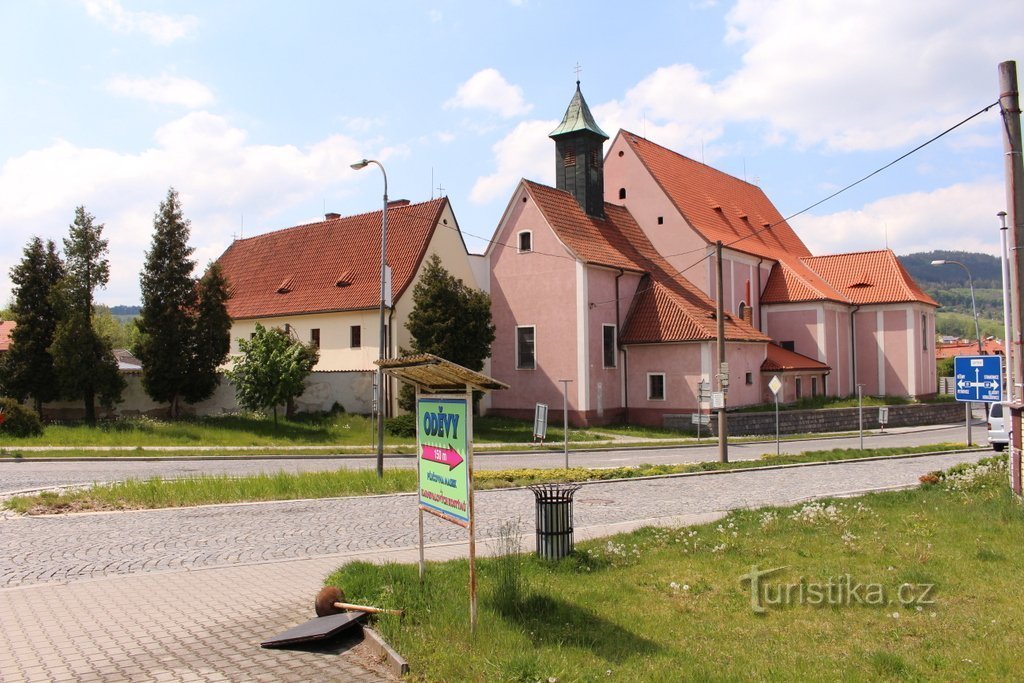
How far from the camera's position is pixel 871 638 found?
651 cm

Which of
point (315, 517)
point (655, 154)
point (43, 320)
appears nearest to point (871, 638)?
point (315, 517)

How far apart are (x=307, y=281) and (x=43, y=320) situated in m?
12.2

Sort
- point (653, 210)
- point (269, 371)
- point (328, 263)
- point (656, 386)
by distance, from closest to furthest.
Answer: point (269, 371)
point (656, 386)
point (328, 263)
point (653, 210)

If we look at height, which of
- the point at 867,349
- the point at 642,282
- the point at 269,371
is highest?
the point at 642,282

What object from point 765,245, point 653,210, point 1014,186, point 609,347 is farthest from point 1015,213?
point 765,245

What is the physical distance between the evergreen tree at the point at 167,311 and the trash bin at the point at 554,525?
28.9 meters

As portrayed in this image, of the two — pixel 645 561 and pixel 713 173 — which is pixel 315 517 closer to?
pixel 645 561

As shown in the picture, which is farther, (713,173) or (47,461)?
(713,173)

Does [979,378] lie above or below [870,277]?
below

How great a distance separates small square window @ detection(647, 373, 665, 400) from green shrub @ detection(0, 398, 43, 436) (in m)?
26.0

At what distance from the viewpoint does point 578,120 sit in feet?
138

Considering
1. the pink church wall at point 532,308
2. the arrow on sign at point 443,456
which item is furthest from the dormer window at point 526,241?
the arrow on sign at point 443,456

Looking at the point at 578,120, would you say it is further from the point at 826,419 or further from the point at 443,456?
the point at 443,456

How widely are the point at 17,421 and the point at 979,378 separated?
30.0 meters
